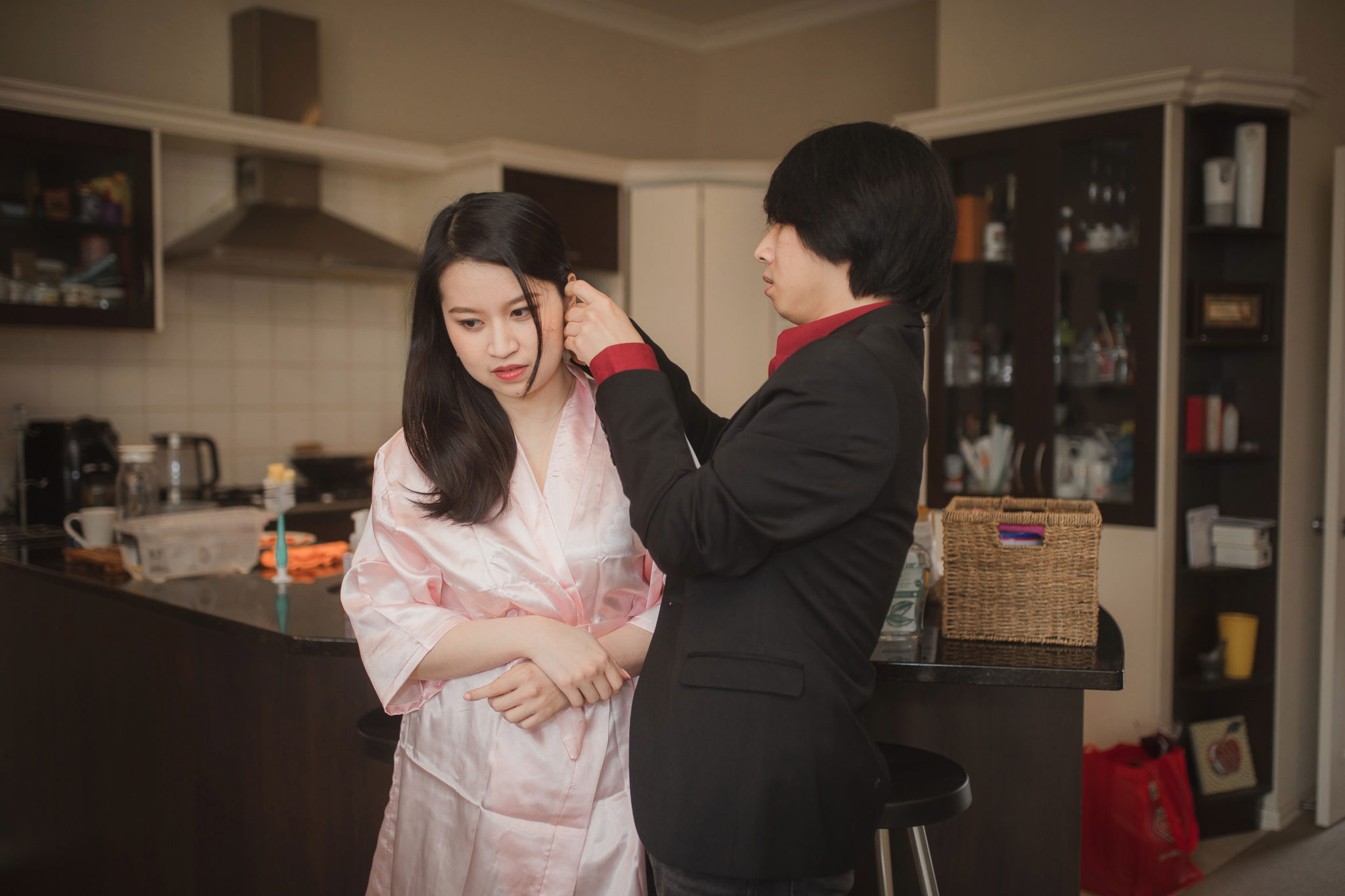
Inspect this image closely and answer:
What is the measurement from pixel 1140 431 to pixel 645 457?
260 cm

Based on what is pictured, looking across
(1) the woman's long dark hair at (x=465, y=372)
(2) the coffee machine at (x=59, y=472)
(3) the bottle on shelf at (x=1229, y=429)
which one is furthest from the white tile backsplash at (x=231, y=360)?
(3) the bottle on shelf at (x=1229, y=429)

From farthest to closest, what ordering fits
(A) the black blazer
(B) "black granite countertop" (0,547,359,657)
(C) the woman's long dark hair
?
(B) "black granite countertop" (0,547,359,657) < (C) the woman's long dark hair < (A) the black blazer

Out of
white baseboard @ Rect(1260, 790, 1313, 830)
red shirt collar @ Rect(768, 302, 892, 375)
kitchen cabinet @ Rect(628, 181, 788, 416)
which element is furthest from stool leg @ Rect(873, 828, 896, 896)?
kitchen cabinet @ Rect(628, 181, 788, 416)

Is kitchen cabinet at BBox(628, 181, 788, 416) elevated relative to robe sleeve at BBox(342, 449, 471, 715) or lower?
elevated

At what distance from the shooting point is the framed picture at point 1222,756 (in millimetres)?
3232

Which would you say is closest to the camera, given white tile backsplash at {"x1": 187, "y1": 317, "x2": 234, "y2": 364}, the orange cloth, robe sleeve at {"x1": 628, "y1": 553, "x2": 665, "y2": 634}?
robe sleeve at {"x1": 628, "y1": 553, "x2": 665, "y2": 634}

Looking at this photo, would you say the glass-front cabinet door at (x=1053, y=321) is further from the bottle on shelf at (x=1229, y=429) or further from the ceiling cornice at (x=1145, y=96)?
the bottle on shelf at (x=1229, y=429)

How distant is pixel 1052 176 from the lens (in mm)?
3371

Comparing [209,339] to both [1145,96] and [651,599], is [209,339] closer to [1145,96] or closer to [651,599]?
[651,599]

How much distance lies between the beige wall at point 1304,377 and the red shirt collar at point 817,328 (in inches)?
106

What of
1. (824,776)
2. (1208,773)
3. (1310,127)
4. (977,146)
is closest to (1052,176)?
(977,146)

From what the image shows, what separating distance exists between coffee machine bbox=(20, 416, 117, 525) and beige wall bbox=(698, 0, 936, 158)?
3.03m

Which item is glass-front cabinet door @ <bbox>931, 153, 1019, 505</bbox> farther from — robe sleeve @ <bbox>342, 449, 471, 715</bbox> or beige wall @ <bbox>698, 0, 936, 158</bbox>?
robe sleeve @ <bbox>342, 449, 471, 715</bbox>

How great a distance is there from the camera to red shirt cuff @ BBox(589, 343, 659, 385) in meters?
1.12
